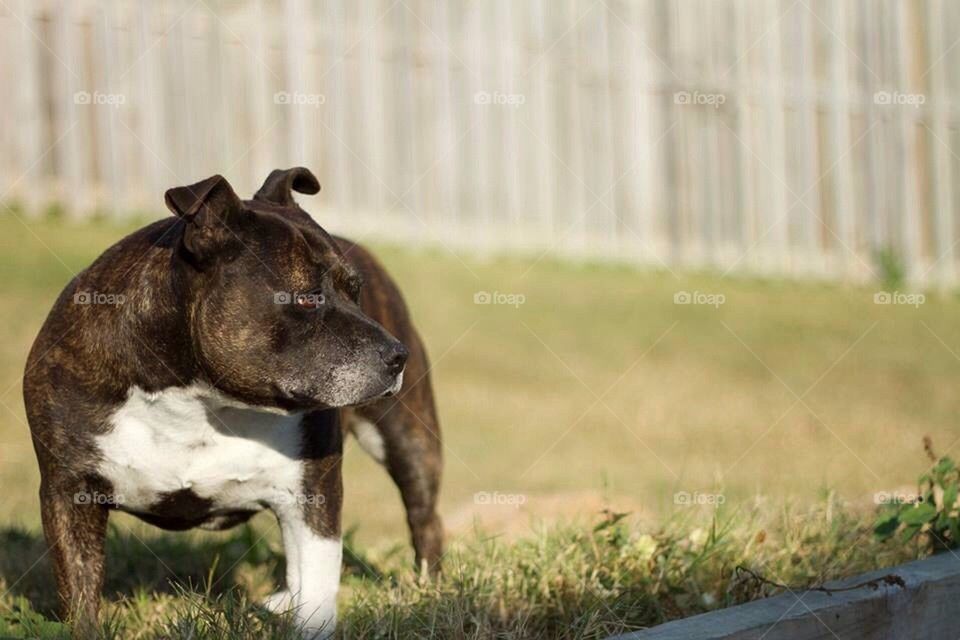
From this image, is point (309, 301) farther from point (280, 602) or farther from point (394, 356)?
point (280, 602)

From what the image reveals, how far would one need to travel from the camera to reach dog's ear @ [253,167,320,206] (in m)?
4.64

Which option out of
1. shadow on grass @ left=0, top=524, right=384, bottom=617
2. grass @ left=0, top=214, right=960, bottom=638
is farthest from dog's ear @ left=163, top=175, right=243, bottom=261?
shadow on grass @ left=0, top=524, right=384, bottom=617

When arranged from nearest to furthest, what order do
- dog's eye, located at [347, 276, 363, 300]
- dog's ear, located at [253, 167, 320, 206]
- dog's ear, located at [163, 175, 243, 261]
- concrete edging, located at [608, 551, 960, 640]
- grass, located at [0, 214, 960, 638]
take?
1. concrete edging, located at [608, 551, 960, 640]
2. dog's ear, located at [163, 175, 243, 261]
3. dog's eye, located at [347, 276, 363, 300]
4. grass, located at [0, 214, 960, 638]
5. dog's ear, located at [253, 167, 320, 206]

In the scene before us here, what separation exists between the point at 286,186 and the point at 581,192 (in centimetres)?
776

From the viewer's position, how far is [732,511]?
507 centimetres

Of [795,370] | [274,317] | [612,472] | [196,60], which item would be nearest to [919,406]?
[795,370]

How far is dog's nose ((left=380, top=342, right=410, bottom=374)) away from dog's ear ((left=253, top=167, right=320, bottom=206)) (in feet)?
2.53

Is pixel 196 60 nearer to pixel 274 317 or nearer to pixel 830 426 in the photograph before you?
pixel 830 426

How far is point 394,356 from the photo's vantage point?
13.5 ft

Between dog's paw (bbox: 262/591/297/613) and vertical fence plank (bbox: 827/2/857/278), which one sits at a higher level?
vertical fence plank (bbox: 827/2/857/278)

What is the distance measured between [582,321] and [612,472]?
10.1 ft

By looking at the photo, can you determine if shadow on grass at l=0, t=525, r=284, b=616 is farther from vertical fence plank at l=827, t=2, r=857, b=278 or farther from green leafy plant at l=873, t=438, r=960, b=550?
vertical fence plank at l=827, t=2, r=857, b=278

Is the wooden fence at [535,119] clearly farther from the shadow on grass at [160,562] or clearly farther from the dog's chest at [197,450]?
the dog's chest at [197,450]

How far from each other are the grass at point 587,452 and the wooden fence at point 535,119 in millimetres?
454
